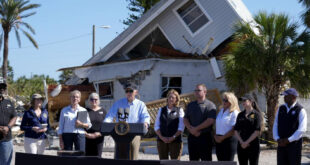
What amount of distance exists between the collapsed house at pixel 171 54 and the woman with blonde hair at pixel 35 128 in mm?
9987

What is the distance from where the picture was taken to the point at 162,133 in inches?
316

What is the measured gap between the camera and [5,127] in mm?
7594

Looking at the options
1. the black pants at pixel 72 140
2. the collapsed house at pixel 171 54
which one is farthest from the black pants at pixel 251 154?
the collapsed house at pixel 171 54

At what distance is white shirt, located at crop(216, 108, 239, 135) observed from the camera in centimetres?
772

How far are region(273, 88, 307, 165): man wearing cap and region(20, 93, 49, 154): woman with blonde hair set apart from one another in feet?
13.4

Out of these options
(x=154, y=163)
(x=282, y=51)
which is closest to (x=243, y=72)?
(x=282, y=51)

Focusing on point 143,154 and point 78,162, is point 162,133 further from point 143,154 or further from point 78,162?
point 143,154

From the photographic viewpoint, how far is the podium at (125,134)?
6379 millimetres

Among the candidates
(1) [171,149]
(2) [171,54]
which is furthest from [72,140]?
(2) [171,54]

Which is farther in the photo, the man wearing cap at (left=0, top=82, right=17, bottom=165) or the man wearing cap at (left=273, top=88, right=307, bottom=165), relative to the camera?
the man wearing cap at (left=0, top=82, right=17, bottom=165)

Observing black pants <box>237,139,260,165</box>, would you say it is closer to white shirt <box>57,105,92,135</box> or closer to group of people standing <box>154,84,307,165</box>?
group of people standing <box>154,84,307,165</box>

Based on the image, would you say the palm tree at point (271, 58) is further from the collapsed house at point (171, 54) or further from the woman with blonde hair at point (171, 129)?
the woman with blonde hair at point (171, 129)

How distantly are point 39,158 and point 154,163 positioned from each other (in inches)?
61.3

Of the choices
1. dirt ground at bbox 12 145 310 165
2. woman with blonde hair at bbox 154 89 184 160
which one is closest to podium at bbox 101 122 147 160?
woman with blonde hair at bbox 154 89 184 160
